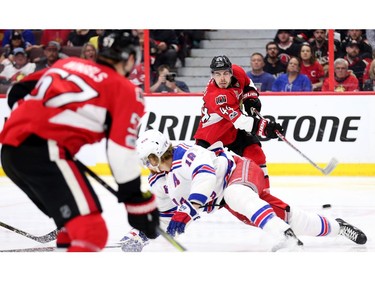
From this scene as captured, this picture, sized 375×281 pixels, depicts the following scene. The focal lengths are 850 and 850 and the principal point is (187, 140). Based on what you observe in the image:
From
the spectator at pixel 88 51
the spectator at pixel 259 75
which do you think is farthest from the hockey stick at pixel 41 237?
the spectator at pixel 259 75

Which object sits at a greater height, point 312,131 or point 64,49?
point 64,49

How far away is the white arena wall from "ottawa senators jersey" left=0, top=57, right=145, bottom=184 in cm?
456

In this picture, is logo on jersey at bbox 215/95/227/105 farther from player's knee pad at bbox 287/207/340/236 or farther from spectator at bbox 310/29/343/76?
spectator at bbox 310/29/343/76

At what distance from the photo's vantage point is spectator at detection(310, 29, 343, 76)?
7680 millimetres

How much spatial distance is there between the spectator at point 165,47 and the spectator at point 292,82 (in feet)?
3.23

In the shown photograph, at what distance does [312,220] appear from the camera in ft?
13.4

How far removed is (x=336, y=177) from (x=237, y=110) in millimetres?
2364

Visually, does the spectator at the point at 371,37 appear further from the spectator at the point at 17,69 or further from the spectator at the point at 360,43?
the spectator at the point at 17,69

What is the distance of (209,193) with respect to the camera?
151 inches

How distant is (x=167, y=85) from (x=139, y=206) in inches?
195

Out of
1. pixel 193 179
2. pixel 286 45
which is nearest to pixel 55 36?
pixel 286 45

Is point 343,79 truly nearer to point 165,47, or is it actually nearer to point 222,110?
point 165,47

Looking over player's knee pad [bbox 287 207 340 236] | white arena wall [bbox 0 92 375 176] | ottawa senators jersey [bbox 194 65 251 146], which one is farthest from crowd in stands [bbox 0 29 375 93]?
player's knee pad [bbox 287 207 340 236]
